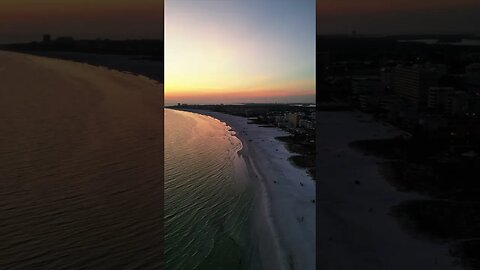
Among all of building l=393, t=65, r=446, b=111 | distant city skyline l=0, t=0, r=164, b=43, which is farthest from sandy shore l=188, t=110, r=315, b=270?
distant city skyline l=0, t=0, r=164, b=43

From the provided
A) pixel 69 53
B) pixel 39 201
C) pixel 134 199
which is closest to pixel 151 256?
pixel 134 199

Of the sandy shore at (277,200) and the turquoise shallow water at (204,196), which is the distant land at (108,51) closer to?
the turquoise shallow water at (204,196)

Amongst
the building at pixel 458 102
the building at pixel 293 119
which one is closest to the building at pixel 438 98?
the building at pixel 458 102

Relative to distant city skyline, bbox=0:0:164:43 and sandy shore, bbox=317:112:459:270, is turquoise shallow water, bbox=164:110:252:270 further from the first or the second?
distant city skyline, bbox=0:0:164:43

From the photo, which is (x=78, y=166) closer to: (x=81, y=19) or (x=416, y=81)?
(x=81, y=19)

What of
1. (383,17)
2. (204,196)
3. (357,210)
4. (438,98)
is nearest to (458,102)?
(438,98)

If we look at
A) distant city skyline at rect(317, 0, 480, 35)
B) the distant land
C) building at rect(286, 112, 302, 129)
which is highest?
distant city skyline at rect(317, 0, 480, 35)

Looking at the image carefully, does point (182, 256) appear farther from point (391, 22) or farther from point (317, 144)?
point (391, 22)
